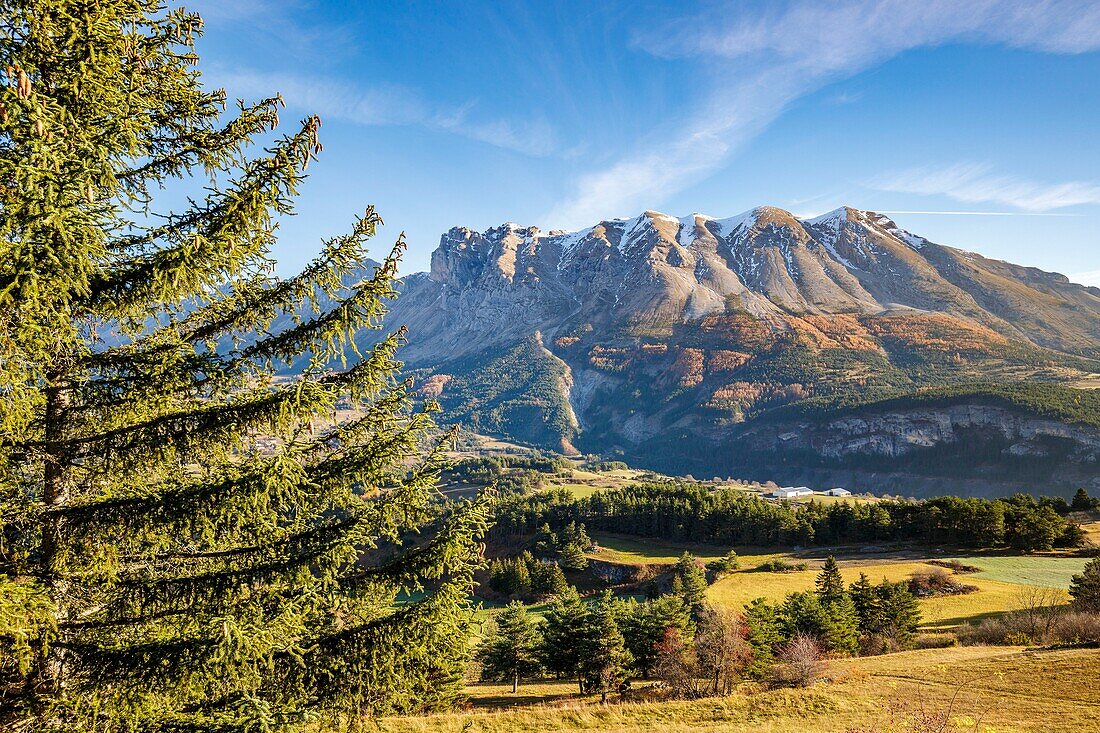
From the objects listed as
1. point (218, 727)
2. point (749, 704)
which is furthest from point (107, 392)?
point (749, 704)

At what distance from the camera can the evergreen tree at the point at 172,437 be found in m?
5.51

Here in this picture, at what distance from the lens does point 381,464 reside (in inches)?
293

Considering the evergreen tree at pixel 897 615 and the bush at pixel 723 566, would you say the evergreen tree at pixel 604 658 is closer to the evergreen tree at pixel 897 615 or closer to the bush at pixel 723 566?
the evergreen tree at pixel 897 615

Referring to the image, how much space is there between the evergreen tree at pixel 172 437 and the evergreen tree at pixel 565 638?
42.6 meters

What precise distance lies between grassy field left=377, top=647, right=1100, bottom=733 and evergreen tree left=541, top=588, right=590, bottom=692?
17.9 meters

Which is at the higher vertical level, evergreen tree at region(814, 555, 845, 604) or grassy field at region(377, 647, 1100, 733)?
grassy field at region(377, 647, 1100, 733)

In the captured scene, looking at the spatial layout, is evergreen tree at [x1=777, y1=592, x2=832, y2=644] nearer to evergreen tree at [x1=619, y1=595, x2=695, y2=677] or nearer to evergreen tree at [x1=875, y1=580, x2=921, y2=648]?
evergreen tree at [x1=875, y1=580, x2=921, y2=648]

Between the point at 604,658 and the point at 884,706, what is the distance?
2276 cm

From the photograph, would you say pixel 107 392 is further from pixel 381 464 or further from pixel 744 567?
pixel 744 567

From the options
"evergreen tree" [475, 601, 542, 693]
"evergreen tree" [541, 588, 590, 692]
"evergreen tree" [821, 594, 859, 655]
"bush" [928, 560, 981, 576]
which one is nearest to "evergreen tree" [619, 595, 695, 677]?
"evergreen tree" [541, 588, 590, 692]

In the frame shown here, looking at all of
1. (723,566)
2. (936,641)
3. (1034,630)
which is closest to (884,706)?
(1034,630)

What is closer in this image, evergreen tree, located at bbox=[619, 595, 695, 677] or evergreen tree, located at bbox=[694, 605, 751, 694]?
evergreen tree, located at bbox=[694, 605, 751, 694]

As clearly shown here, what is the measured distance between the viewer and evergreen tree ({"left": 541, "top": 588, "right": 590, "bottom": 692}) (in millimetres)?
45375

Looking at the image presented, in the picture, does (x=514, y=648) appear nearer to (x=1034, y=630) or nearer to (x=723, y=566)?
(x=1034, y=630)
